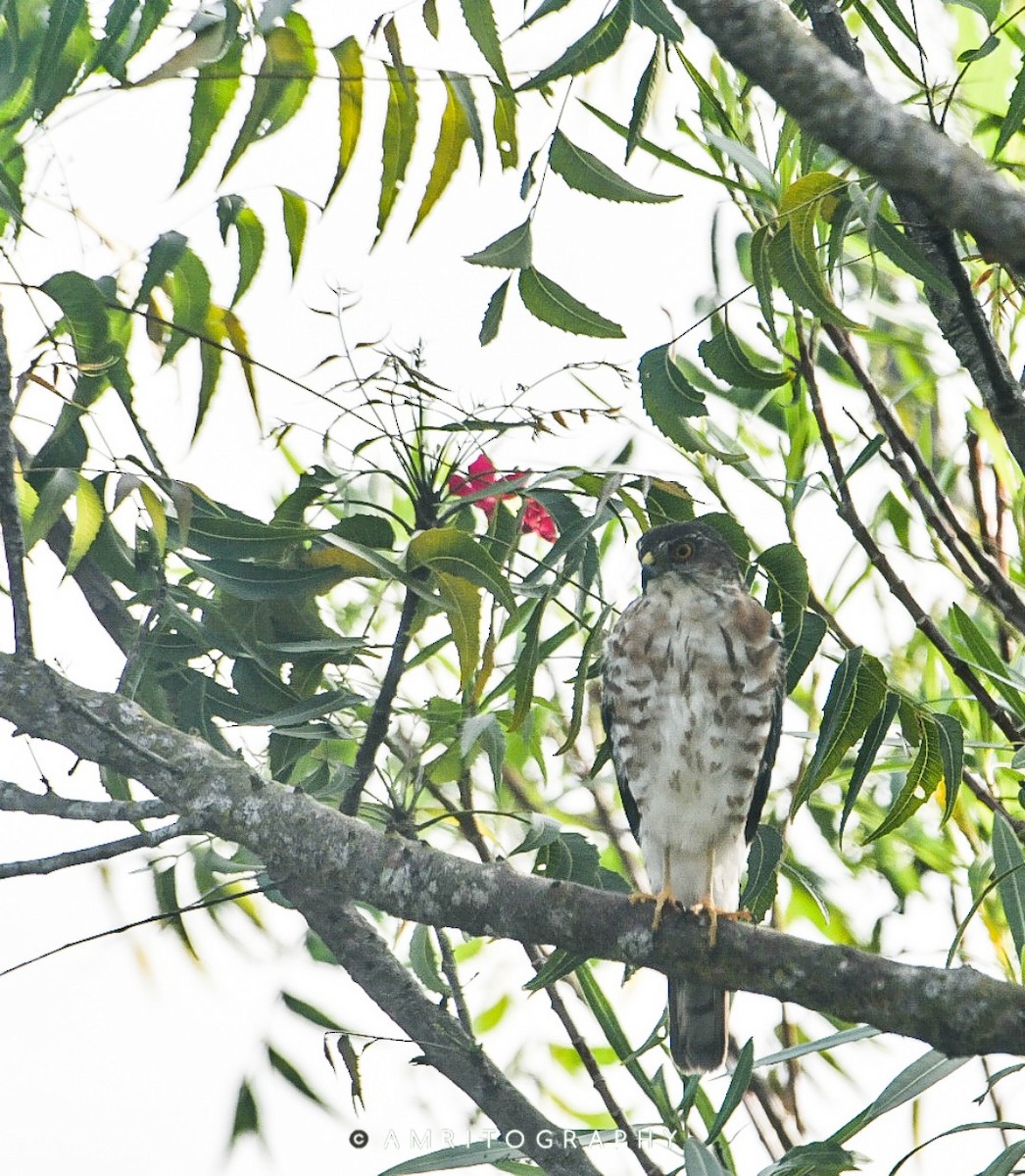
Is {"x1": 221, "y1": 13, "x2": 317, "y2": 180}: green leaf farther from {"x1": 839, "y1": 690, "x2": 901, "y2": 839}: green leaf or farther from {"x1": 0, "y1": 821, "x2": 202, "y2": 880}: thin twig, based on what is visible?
{"x1": 839, "y1": 690, "x2": 901, "y2": 839}: green leaf

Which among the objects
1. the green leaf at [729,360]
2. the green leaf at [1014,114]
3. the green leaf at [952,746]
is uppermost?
the green leaf at [1014,114]

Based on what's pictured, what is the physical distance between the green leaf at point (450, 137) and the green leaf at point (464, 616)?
642 millimetres

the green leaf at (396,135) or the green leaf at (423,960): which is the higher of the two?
the green leaf at (396,135)

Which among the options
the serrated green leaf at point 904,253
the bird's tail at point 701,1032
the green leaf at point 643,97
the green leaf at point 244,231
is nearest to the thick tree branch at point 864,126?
the serrated green leaf at point 904,253

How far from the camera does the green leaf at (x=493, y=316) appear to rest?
2.62 m

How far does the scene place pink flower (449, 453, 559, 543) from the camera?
2.65m

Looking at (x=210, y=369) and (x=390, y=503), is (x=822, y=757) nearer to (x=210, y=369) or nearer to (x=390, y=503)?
(x=210, y=369)

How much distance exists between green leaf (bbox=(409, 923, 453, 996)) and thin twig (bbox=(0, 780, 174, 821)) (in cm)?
89

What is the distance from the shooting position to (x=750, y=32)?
160 cm

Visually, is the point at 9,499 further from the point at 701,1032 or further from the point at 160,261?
the point at 701,1032

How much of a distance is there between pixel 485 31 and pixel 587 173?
0.35 metres

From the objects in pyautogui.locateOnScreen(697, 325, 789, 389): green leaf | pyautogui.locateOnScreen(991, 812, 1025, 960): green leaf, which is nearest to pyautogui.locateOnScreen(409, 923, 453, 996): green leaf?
pyautogui.locateOnScreen(991, 812, 1025, 960): green leaf

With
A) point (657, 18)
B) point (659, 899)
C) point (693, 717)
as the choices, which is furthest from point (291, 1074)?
point (657, 18)

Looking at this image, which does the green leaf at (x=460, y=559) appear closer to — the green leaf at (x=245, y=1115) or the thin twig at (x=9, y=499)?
the thin twig at (x=9, y=499)
